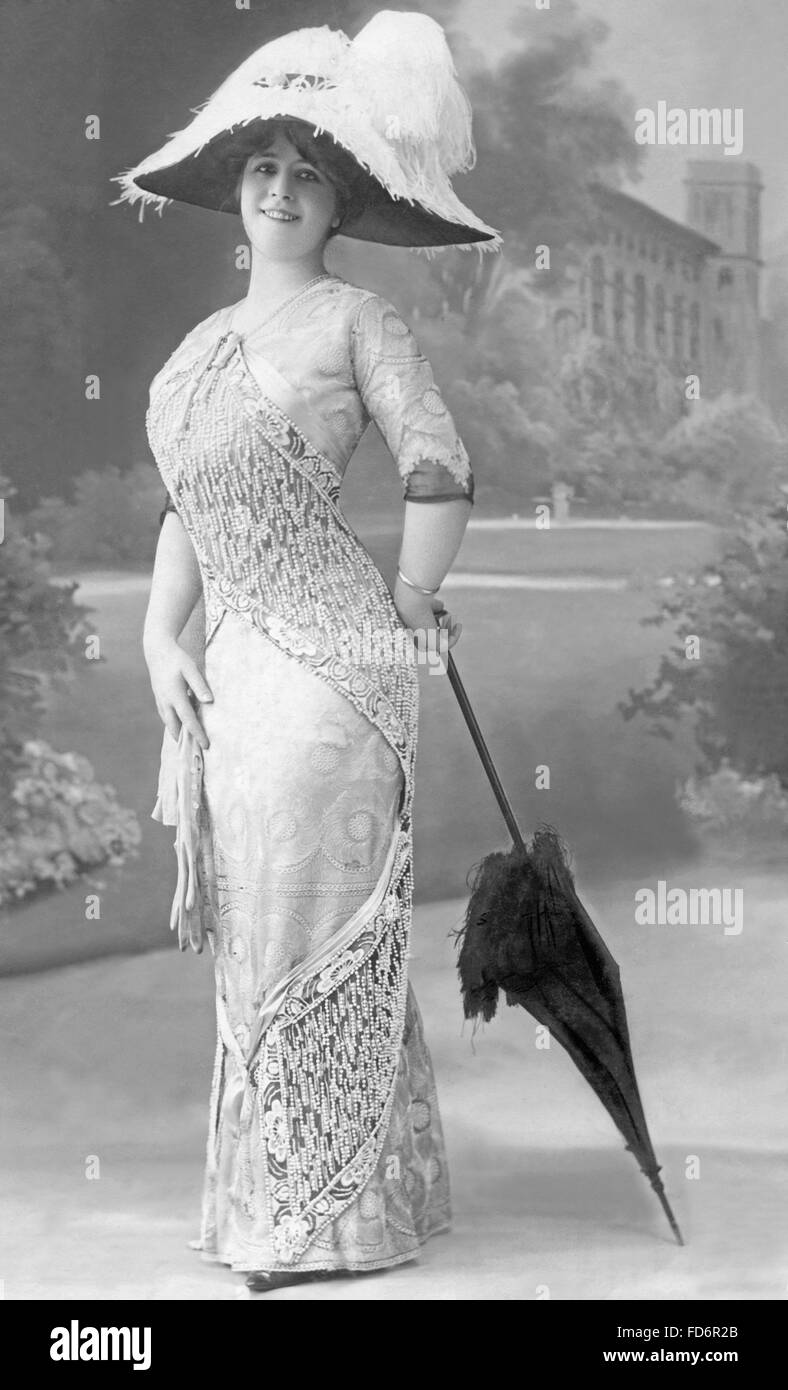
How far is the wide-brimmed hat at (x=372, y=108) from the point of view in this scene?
11.2 ft

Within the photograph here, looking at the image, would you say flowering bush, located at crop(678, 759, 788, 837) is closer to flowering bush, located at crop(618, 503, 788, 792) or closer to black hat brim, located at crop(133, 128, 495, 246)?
flowering bush, located at crop(618, 503, 788, 792)

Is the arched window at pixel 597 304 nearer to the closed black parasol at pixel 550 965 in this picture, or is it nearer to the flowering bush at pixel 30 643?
the closed black parasol at pixel 550 965

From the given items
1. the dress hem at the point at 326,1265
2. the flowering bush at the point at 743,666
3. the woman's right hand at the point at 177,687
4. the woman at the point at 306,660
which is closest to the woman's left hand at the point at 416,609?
the woman at the point at 306,660

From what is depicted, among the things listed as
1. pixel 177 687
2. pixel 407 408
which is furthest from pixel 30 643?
pixel 407 408

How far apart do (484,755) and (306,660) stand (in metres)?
0.46

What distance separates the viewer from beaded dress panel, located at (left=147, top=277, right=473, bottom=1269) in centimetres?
341

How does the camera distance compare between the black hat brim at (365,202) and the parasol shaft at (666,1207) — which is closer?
the black hat brim at (365,202)

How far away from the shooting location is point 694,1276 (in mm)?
3666

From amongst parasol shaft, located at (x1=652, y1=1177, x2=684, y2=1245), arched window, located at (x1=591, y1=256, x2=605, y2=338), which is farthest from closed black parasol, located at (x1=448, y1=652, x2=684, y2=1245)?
arched window, located at (x1=591, y1=256, x2=605, y2=338)

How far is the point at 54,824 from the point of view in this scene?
414cm

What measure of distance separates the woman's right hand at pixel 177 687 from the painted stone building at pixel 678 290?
1.07 meters

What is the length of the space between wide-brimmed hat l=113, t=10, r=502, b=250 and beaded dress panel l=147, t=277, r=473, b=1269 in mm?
217
